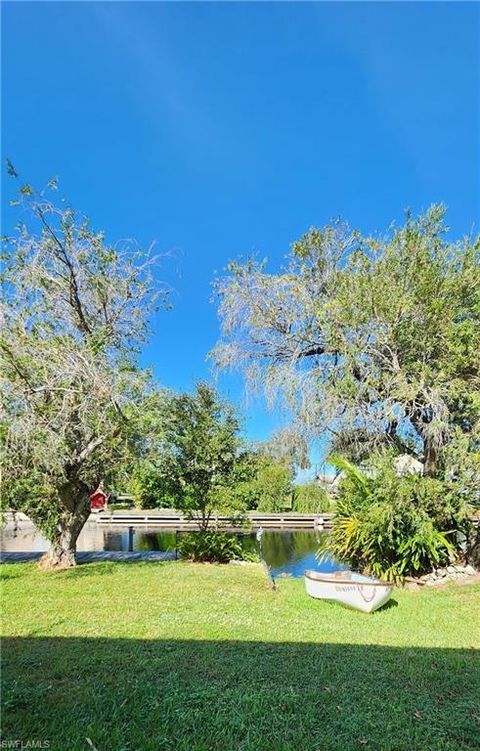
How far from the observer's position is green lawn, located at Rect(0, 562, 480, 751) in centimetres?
284

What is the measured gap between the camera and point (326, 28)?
22.9ft

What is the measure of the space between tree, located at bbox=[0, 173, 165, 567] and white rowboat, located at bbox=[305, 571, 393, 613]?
4143mm

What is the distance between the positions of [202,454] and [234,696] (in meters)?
7.46

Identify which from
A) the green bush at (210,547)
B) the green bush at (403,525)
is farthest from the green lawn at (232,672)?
the green bush at (210,547)

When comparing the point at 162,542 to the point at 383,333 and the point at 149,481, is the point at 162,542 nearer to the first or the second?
the point at 149,481

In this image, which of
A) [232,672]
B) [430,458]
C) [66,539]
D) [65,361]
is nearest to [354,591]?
[232,672]

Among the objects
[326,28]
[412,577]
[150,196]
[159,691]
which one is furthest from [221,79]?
[412,577]

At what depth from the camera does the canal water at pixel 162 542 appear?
46.4 ft

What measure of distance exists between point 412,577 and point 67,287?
28.6 feet

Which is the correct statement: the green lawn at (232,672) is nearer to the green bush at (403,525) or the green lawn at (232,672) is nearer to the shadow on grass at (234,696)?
the shadow on grass at (234,696)

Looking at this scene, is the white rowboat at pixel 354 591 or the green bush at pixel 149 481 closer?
the white rowboat at pixel 354 591

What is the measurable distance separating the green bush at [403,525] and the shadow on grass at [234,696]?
3.75 metres

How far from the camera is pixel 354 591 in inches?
254

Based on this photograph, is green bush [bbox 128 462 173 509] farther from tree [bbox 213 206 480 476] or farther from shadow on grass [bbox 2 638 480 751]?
shadow on grass [bbox 2 638 480 751]
